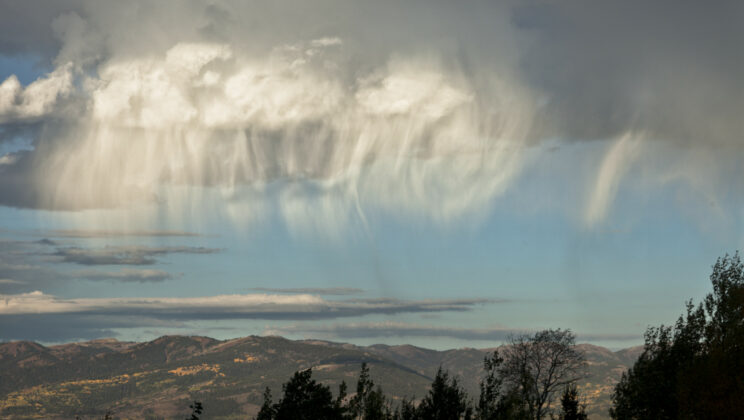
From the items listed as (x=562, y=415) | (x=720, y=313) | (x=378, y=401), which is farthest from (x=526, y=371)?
(x=720, y=313)

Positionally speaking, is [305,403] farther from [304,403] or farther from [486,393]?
[486,393]

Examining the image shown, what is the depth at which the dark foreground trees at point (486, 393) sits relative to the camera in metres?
98.2

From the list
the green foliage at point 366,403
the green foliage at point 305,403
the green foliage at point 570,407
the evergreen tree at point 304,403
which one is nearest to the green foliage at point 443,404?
the green foliage at point 366,403

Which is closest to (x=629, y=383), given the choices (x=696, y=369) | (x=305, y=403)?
(x=696, y=369)

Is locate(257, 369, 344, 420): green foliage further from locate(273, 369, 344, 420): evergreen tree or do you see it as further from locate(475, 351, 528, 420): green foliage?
locate(475, 351, 528, 420): green foliage

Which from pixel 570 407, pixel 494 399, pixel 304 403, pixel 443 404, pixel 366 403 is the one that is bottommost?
pixel 366 403

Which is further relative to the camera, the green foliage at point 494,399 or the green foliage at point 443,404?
the green foliage at point 443,404

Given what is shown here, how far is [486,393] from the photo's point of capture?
98.3 metres

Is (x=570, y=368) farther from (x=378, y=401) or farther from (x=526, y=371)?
(x=378, y=401)

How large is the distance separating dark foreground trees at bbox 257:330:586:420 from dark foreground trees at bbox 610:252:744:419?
1390 centimetres

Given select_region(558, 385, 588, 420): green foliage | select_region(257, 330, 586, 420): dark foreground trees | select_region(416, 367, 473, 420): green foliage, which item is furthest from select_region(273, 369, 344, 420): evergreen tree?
select_region(558, 385, 588, 420): green foliage

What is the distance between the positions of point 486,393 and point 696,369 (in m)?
33.8

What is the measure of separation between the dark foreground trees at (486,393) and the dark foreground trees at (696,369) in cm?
1390

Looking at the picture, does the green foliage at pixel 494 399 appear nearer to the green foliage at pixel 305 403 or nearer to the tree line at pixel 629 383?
the tree line at pixel 629 383
